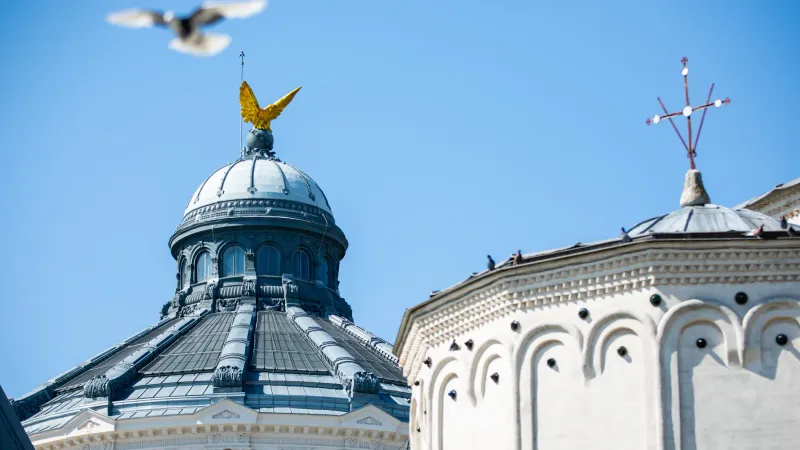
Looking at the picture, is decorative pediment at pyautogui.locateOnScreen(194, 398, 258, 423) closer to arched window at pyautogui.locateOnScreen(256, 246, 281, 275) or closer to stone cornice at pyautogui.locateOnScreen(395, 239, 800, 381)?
arched window at pyautogui.locateOnScreen(256, 246, 281, 275)

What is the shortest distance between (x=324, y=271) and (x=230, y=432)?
64.3ft

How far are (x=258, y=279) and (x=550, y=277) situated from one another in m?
53.1

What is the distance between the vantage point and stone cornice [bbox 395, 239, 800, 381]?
3466 centimetres

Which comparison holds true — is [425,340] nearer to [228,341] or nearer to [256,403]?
[256,403]

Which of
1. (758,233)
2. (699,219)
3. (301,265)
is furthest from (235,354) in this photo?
(758,233)

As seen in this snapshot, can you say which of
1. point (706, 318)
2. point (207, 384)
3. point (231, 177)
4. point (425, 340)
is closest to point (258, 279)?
point (231, 177)

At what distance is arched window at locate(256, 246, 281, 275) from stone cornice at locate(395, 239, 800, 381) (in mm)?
51481

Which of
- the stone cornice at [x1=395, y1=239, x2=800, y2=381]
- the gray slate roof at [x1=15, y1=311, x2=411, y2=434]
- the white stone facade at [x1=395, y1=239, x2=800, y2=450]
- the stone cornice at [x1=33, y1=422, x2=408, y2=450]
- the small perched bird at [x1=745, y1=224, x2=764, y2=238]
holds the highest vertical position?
the gray slate roof at [x1=15, y1=311, x2=411, y2=434]

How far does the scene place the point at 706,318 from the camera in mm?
34625

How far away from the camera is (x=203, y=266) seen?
292 feet

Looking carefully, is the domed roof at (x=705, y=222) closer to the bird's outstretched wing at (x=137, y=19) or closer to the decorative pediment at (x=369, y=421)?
the bird's outstretched wing at (x=137, y=19)

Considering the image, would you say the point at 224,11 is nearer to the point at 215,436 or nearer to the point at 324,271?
the point at 215,436

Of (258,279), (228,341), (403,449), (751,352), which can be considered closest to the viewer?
(751,352)

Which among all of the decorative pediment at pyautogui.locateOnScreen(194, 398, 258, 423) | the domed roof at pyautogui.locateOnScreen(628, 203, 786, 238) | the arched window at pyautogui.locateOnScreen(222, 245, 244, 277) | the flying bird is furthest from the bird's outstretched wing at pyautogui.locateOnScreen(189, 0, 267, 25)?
the arched window at pyautogui.locateOnScreen(222, 245, 244, 277)
